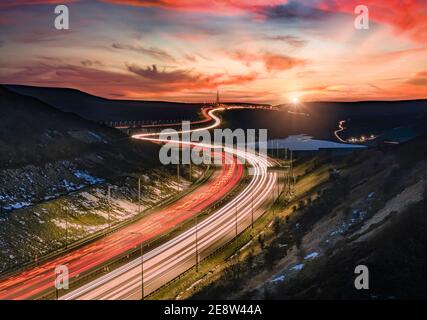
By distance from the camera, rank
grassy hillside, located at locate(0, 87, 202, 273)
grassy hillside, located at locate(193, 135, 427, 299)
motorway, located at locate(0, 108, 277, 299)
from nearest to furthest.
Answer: grassy hillside, located at locate(193, 135, 427, 299)
motorway, located at locate(0, 108, 277, 299)
grassy hillside, located at locate(0, 87, 202, 273)

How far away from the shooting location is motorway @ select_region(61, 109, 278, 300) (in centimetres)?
6266

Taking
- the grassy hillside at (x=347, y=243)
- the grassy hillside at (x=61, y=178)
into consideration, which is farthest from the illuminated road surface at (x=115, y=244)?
the grassy hillside at (x=347, y=243)

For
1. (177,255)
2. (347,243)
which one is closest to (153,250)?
(177,255)

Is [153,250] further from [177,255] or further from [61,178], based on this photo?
[61,178]

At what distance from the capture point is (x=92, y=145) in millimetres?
149875

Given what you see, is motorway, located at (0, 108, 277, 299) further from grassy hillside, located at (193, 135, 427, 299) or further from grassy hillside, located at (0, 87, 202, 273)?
grassy hillside, located at (193, 135, 427, 299)

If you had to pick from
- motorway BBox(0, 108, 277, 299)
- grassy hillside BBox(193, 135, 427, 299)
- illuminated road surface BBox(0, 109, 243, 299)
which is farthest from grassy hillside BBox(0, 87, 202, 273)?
grassy hillside BBox(193, 135, 427, 299)

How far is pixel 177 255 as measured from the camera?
7762 cm

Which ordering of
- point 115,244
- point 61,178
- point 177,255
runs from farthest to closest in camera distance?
point 61,178
point 115,244
point 177,255

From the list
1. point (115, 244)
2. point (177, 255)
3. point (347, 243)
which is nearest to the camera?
point (347, 243)

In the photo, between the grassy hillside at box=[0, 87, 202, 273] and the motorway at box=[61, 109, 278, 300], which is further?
the grassy hillside at box=[0, 87, 202, 273]

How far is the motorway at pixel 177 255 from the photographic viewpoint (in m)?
62.7

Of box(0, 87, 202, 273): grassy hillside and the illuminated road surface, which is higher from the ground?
box(0, 87, 202, 273): grassy hillside
